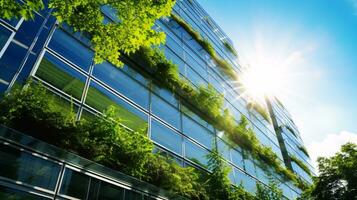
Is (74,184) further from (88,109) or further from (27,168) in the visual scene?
(88,109)

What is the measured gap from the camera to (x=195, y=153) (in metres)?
12.4

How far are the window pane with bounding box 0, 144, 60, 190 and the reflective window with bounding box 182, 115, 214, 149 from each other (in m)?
7.31

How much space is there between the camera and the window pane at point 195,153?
39.3 ft

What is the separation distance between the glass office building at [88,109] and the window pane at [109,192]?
21mm

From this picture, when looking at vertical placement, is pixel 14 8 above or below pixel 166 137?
below

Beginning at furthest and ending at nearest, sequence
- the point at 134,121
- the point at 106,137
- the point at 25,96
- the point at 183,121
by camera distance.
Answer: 1. the point at 183,121
2. the point at 134,121
3. the point at 106,137
4. the point at 25,96

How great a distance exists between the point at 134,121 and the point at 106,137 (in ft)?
9.56

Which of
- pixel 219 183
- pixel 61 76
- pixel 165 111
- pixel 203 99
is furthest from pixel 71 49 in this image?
pixel 203 99

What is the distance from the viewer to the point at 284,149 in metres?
25.8

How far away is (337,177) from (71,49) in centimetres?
1309

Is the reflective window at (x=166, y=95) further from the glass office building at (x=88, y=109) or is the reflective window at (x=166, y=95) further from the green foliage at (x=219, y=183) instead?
the green foliage at (x=219, y=183)

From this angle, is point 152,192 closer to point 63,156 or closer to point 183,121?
point 63,156

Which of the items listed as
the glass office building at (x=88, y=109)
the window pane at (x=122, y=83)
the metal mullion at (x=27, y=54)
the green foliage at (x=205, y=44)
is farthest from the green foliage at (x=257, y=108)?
the metal mullion at (x=27, y=54)

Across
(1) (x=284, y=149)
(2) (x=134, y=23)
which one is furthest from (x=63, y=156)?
(1) (x=284, y=149)
